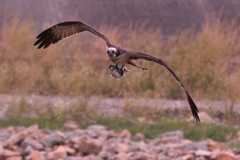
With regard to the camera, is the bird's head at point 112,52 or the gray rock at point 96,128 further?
the gray rock at point 96,128

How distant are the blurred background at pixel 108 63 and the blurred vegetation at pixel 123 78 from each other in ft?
0.06

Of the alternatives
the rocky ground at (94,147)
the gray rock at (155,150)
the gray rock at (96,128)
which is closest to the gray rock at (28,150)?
the rocky ground at (94,147)

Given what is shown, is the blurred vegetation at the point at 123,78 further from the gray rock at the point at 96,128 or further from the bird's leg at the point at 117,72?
the bird's leg at the point at 117,72

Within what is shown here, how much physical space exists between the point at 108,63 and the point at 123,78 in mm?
1174

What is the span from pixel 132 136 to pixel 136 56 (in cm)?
396

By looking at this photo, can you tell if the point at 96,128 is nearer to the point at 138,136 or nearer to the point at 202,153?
the point at 138,136

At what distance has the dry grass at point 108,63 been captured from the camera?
12750 mm

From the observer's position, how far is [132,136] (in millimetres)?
10727

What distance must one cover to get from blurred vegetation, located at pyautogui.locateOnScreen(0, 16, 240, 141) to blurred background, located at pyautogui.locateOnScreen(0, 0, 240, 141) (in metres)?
0.02

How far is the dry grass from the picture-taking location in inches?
502

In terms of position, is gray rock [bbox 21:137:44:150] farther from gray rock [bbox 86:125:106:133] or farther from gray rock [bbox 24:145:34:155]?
gray rock [bbox 86:125:106:133]

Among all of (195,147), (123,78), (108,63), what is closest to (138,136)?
(195,147)

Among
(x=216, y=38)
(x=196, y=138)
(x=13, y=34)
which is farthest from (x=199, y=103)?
(x=13, y=34)

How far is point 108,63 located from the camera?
46.7ft
